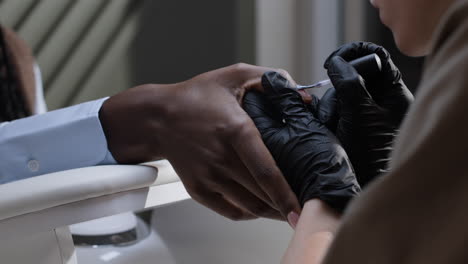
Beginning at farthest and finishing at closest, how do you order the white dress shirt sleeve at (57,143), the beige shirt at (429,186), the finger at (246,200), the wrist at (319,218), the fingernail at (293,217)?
the white dress shirt sleeve at (57,143)
the finger at (246,200)
the fingernail at (293,217)
the wrist at (319,218)
the beige shirt at (429,186)

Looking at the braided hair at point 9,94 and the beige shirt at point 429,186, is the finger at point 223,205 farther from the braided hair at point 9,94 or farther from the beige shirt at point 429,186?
the braided hair at point 9,94

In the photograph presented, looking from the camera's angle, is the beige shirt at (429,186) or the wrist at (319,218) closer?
the beige shirt at (429,186)

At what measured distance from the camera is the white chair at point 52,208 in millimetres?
758

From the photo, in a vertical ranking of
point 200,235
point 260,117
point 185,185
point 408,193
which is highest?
point 408,193

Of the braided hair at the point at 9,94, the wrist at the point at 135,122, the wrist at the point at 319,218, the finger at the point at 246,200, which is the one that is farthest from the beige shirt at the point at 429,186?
the braided hair at the point at 9,94

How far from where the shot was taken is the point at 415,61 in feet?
6.21

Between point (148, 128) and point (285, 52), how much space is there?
4.63 feet

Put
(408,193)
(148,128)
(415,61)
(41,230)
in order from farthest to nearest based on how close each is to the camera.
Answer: (415,61) < (148,128) < (41,230) < (408,193)

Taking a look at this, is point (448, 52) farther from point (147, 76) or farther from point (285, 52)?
point (285, 52)

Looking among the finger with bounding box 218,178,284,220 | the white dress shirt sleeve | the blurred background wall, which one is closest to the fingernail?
the finger with bounding box 218,178,284,220

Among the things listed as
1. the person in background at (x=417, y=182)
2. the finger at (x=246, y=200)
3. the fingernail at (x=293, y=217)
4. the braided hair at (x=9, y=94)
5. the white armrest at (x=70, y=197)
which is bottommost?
the braided hair at (x=9, y=94)

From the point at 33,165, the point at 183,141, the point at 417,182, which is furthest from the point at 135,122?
the point at 417,182

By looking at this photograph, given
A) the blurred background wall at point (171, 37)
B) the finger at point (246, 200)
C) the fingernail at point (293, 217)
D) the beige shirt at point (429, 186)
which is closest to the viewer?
the beige shirt at point (429, 186)

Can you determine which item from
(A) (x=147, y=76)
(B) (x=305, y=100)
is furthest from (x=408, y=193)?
(A) (x=147, y=76)
